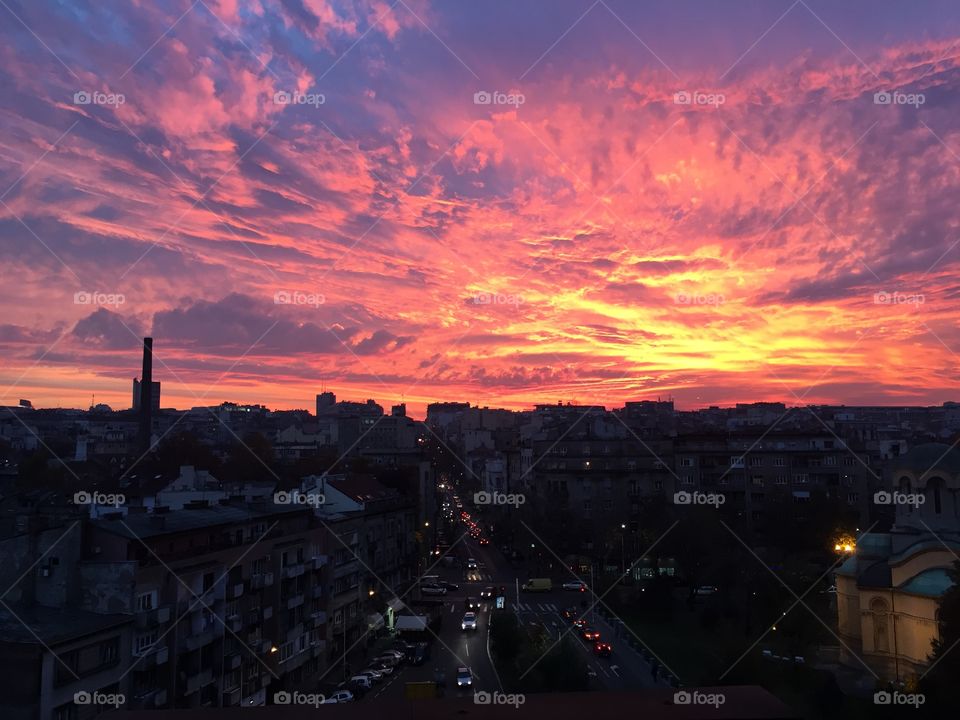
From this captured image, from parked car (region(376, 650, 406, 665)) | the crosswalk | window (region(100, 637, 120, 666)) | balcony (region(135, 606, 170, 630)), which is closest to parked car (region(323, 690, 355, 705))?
parked car (region(376, 650, 406, 665))

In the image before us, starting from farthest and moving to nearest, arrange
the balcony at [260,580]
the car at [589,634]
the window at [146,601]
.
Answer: the car at [589,634], the balcony at [260,580], the window at [146,601]

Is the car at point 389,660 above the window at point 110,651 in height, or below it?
below

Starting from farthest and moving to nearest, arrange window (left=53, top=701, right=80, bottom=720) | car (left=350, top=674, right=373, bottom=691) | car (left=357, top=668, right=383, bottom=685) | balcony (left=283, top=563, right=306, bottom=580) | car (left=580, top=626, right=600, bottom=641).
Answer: car (left=580, top=626, right=600, bottom=641) → balcony (left=283, top=563, right=306, bottom=580) → car (left=357, top=668, right=383, bottom=685) → car (left=350, top=674, right=373, bottom=691) → window (left=53, top=701, right=80, bottom=720)

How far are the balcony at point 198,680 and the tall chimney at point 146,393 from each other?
124 feet

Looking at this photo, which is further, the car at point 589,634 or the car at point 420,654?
the car at point 589,634

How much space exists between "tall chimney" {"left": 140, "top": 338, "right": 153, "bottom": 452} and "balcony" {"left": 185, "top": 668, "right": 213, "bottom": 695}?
37.7 m

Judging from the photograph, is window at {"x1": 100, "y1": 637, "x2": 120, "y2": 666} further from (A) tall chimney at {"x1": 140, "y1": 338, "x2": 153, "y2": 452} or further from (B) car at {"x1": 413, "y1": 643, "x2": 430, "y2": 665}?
(A) tall chimney at {"x1": 140, "y1": 338, "x2": 153, "y2": 452}

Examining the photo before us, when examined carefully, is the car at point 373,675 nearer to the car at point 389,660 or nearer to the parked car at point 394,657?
the car at point 389,660

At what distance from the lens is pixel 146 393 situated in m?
55.1

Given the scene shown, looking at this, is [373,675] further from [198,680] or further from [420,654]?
[198,680]

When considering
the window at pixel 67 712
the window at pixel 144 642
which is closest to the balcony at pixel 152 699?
the window at pixel 144 642

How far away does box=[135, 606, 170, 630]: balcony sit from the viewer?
1861 cm

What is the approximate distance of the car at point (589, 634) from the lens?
29.7 metres

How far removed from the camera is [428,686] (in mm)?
19500
